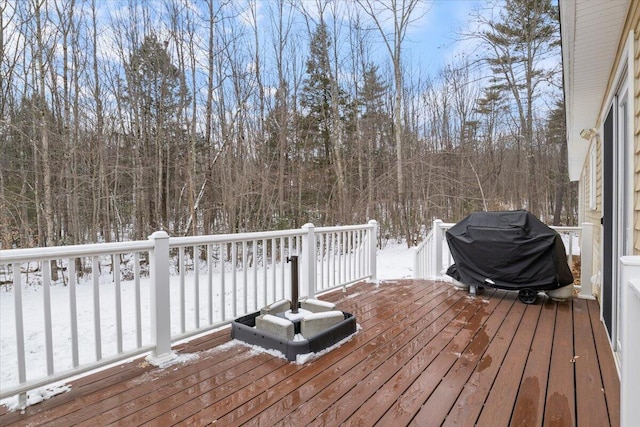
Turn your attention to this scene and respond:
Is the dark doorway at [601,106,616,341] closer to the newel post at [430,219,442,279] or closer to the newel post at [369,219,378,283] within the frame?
the newel post at [430,219,442,279]

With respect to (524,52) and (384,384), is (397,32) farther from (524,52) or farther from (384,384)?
(384,384)

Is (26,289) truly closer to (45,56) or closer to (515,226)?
(45,56)

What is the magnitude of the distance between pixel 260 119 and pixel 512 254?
26.0ft

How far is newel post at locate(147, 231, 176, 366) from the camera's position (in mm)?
2418

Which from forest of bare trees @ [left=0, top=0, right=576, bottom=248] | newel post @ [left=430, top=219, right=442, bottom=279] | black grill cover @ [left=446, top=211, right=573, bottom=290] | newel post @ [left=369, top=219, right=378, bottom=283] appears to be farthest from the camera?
forest of bare trees @ [left=0, top=0, right=576, bottom=248]

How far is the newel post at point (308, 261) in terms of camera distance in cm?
380

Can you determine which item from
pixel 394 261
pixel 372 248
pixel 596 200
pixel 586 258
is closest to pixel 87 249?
pixel 372 248

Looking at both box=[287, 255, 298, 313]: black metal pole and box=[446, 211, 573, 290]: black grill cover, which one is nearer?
box=[287, 255, 298, 313]: black metal pole

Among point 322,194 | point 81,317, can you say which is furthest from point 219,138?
point 81,317

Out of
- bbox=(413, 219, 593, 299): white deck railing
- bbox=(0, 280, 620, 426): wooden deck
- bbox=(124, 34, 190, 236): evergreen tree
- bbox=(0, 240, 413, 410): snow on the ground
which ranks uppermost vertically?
bbox=(124, 34, 190, 236): evergreen tree

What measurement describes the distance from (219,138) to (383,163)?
6.10 metres

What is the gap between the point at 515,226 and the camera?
3.81 metres

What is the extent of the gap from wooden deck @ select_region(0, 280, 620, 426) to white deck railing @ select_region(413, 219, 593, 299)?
125 centimetres

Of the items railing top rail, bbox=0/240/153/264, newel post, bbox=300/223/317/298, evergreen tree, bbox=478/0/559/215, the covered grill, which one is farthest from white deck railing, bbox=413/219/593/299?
evergreen tree, bbox=478/0/559/215
